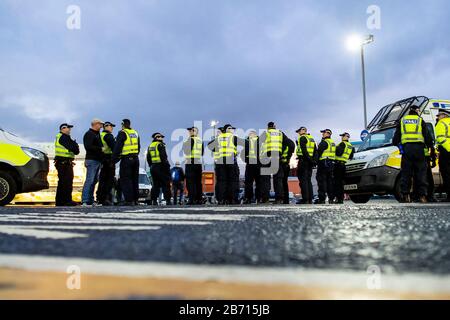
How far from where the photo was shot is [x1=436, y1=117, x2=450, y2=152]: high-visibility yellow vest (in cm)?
848

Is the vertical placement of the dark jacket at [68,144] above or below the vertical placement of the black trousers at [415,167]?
above

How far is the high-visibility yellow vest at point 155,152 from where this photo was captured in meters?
11.0

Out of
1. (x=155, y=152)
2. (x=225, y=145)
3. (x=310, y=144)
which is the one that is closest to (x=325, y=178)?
(x=310, y=144)

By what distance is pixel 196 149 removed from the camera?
1088 centimetres

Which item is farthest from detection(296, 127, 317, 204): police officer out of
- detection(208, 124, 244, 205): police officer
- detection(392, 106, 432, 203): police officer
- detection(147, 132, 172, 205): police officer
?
detection(147, 132, 172, 205): police officer

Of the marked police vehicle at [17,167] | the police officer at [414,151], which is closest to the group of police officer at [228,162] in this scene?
the police officer at [414,151]

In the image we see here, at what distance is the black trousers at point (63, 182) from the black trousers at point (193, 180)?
9.61ft

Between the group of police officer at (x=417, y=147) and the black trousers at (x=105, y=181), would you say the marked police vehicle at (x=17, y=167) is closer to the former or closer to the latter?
the black trousers at (x=105, y=181)

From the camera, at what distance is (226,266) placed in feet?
4.30

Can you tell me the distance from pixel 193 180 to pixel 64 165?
3.19 m

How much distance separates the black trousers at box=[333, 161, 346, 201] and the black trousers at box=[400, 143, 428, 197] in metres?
2.24

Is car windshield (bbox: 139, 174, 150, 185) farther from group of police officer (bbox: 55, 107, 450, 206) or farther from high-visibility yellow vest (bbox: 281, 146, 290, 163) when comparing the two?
high-visibility yellow vest (bbox: 281, 146, 290, 163)

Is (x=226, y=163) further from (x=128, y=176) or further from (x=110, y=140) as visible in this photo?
(x=110, y=140)

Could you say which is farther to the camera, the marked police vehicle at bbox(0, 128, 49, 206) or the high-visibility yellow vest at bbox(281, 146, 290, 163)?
the high-visibility yellow vest at bbox(281, 146, 290, 163)
